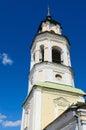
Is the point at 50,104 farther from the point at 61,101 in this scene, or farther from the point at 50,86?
the point at 50,86

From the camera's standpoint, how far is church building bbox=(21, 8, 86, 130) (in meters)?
19.8

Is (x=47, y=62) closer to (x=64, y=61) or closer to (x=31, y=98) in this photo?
(x=64, y=61)

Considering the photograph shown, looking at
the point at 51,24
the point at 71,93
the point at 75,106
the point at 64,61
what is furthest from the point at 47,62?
the point at 75,106

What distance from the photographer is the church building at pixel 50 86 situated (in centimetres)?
1977

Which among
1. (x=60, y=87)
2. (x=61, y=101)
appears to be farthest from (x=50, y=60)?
(x=61, y=101)

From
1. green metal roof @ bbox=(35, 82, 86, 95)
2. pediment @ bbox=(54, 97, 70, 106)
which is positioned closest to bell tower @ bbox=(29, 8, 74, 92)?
green metal roof @ bbox=(35, 82, 86, 95)

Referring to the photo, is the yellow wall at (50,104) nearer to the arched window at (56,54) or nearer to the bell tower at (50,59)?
the bell tower at (50,59)

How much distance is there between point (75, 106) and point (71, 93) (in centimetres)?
877

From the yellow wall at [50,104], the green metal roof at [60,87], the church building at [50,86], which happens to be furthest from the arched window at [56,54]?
the yellow wall at [50,104]

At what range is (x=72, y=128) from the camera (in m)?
14.1

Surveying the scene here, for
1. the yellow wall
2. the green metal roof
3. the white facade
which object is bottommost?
the yellow wall

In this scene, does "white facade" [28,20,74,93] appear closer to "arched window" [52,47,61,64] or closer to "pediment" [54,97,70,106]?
"arched window" [52,47,61,64]

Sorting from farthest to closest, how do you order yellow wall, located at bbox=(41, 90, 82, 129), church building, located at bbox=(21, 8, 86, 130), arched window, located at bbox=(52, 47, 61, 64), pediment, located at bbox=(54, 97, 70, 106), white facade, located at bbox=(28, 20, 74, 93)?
arched window, located at bbox=(52, 47, 61, 64) < white facade, located at bbox=(28, 20, 74, 93) < pediment, located at bbox=(54, 97, 70, 106) < yellow wall, located at bbox=(41, 90, 82, 129) < church building, located at bbox=(21, 8, 86, 130)

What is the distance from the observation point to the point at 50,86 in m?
22.0
